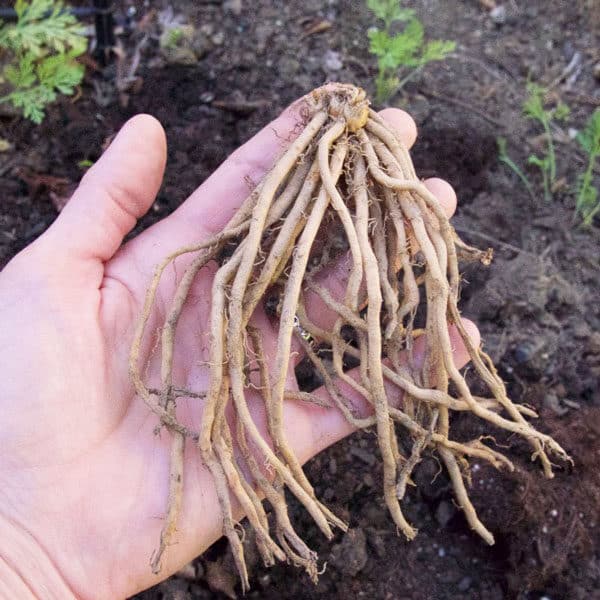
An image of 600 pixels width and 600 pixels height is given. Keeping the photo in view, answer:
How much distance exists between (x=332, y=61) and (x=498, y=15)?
0.79m

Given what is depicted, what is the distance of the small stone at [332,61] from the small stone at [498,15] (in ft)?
2.37

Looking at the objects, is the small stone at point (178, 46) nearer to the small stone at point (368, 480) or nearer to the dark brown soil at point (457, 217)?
the dark brown soil at point (457, 217)

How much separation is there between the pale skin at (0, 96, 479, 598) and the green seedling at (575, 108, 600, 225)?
943 millimetres

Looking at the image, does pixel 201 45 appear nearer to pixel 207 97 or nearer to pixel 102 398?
pixel 207 97

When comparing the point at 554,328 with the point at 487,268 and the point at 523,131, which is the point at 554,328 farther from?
the point at 523,131

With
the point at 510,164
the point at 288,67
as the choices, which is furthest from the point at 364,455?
the point at 288,67

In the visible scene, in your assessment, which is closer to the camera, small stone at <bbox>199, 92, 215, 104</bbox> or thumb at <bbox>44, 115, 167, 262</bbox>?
thumb at <bbox>44, 115, 167, 262</bbox>

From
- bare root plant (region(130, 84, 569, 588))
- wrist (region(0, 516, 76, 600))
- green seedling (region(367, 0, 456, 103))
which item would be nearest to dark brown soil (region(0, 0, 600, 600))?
green seedling (region(367, 0, 456, 103))

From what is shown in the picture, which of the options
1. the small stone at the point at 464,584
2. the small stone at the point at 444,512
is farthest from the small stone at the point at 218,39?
the small stone at the point at 464,584

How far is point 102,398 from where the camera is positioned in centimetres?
154

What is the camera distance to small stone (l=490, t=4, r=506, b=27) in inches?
115

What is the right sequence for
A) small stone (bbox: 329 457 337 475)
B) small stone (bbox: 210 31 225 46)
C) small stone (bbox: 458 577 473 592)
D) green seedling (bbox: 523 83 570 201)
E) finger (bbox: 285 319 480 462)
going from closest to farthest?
finger (bbox: 285 319 480 462)
small stone (bbox: 458 577 473 592)
small stone (bbox: 329 457 337 475)
green seedling (bbox: 523 83 570 201)
small stone (bbox: 210 31 225 46)

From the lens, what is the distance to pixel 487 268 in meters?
2.27

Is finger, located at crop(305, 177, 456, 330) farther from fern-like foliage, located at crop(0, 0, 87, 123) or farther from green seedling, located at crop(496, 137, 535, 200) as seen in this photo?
fern-like foliage, located at crop(0, 0, 87, 123)
